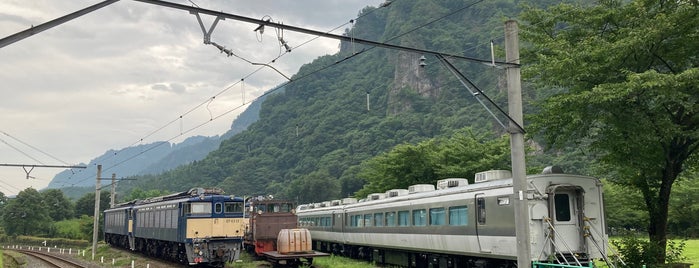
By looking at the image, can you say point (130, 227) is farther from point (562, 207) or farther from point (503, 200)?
point (562, 207)

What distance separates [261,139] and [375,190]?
10751 cm

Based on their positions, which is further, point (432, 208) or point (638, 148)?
point (432, 208)

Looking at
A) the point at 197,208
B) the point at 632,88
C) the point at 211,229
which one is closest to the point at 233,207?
the point at 211,229

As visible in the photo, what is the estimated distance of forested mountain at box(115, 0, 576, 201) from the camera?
10781 cm

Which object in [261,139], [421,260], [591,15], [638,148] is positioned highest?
[261,139]

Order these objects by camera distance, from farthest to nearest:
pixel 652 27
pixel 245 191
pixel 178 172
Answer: pixel 178 172 < pixel 245 191 < pixel 652 27

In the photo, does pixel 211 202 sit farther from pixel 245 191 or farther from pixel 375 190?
pixel 245 191

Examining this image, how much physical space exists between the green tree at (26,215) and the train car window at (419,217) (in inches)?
2614

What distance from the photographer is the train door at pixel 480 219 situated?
1631 centimetres

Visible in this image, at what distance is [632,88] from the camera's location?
14352 millimetres

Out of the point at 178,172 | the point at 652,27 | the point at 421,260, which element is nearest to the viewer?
the point at 652,27

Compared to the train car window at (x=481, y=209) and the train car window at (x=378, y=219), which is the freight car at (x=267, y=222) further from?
the train car window at (x=481, y=209)

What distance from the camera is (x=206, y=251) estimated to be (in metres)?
23.0

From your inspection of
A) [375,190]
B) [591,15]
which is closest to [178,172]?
[375,190]
